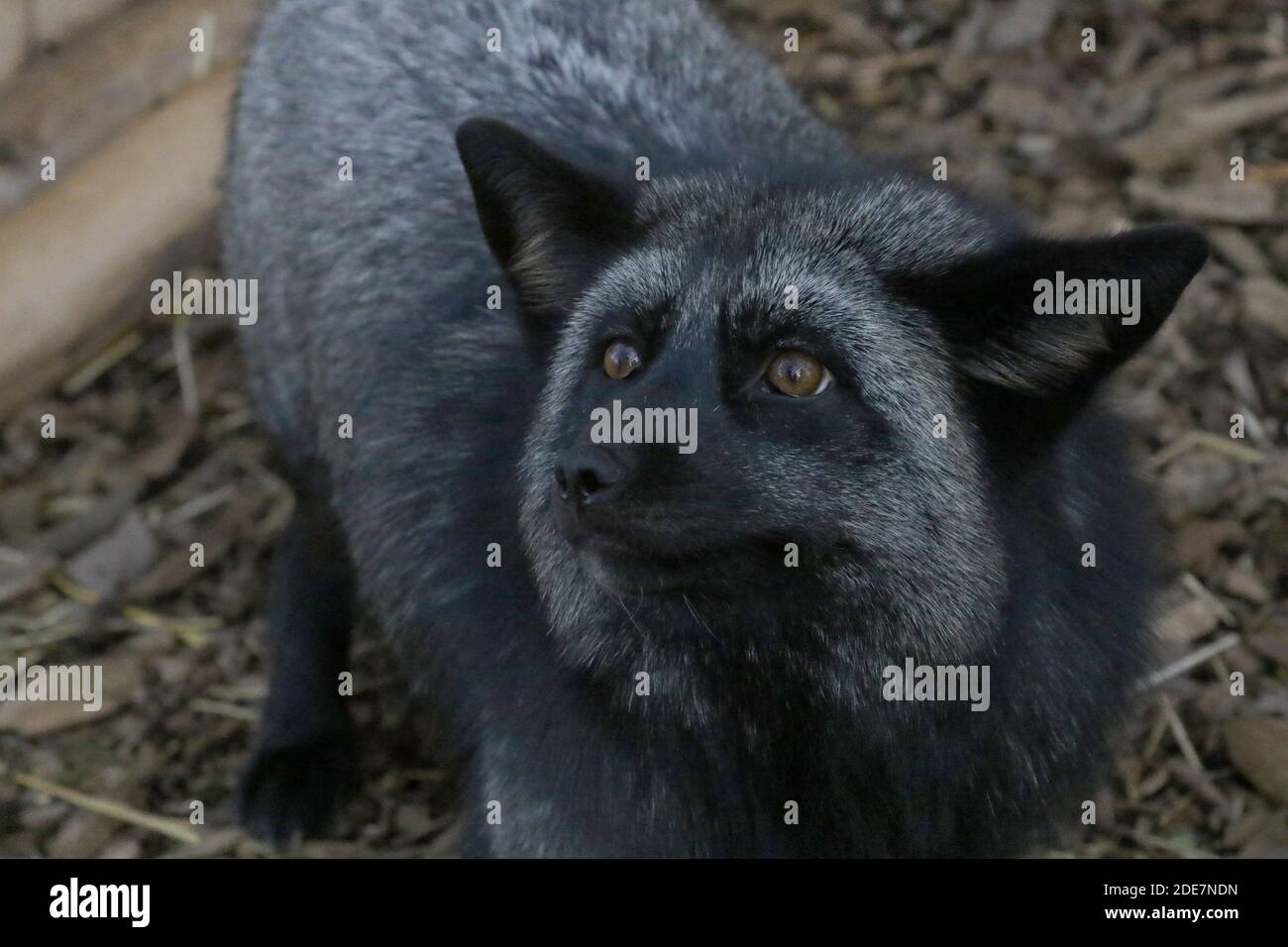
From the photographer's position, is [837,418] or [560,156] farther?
[560,156]

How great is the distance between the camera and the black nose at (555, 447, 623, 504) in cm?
325

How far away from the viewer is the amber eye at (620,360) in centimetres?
360

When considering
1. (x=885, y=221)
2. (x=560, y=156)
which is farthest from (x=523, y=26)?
(x=885, y=221)

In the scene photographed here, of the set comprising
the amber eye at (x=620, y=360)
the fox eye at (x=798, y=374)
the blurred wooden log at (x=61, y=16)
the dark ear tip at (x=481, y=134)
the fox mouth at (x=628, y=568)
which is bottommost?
the fox mouth at (x=628, y=568)

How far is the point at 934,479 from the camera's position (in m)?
3.48

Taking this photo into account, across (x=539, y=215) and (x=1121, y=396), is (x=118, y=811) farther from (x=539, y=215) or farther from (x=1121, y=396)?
(x=1121, y=396)

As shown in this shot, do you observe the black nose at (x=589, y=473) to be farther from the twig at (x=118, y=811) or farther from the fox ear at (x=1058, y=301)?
the twig at (x=118, y=811)

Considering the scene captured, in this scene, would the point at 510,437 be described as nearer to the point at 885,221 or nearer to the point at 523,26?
the point at 885,221

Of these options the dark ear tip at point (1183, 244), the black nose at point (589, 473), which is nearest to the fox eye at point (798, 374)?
the black nose at point (589, 473)

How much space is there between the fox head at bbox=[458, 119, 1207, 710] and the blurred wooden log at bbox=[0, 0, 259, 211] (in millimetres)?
2769

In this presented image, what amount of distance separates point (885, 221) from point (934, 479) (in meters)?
0.66

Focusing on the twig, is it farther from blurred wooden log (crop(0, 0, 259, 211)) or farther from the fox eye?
the fox eye

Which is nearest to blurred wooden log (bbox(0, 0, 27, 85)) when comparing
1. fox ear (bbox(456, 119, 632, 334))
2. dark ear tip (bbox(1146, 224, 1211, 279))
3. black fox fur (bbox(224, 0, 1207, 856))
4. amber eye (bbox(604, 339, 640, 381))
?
black fox fur (bbox(224, 0, 1207, 856))

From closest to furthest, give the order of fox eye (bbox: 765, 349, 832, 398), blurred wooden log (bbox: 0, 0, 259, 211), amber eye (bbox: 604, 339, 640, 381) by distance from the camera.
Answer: fox eye (bbox: 765, 349, 832, 398) < amber eye (bbox: 604, 339, 640, 381) < blurred wooden log (bbox: 0, 0, 259, 211)
